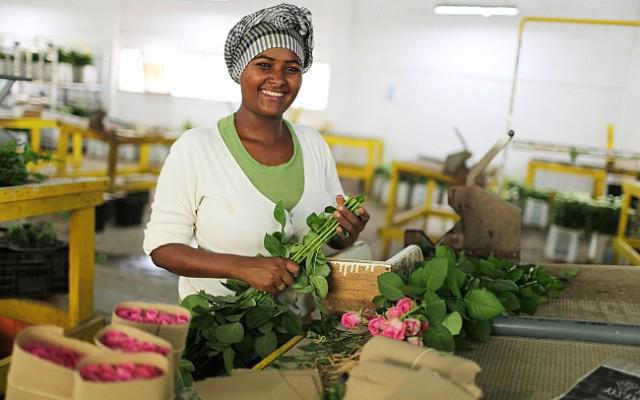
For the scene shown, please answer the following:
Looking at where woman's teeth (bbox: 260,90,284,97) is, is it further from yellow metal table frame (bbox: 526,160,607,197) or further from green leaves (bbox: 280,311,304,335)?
yellow metal table frame (bbox: 526,160,607,197)

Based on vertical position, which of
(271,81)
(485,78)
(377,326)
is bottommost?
(377,326)

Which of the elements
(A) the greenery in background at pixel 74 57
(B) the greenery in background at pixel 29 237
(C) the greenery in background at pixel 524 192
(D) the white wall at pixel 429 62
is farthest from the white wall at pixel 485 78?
(B) the greenery in background at pixel 29 237

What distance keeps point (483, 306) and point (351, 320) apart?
0.90 ft

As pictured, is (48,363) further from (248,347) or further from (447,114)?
(447,114)

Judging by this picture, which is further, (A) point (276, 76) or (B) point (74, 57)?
(B) point (74, 57)

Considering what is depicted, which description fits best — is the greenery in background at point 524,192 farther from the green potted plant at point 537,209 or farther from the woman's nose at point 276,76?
the woman's nose at point 276,76

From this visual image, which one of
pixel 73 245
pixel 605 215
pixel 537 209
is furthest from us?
pixel 537 209

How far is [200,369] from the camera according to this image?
1382 mm

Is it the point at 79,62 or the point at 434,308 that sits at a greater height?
the point at 79,62

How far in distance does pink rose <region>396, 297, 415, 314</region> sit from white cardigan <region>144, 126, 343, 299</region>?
21.1 inches

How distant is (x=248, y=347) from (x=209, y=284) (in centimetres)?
34

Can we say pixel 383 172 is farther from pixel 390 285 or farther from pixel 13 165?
pixel 390 285

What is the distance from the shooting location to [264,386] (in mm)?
1036

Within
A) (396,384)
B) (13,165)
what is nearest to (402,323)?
(396,384)
